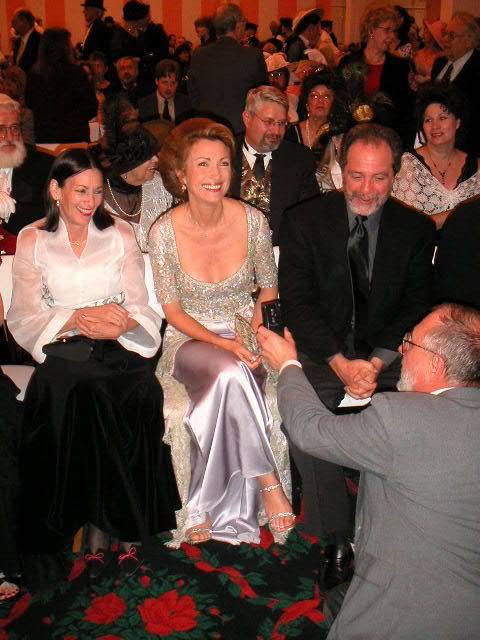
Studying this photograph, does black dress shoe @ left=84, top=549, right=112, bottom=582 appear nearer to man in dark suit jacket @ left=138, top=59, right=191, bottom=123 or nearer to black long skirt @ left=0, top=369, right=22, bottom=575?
black long skirt @ left=0, top=369, right=22, bottom=575

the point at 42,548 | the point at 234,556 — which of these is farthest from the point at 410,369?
the point at 42,548

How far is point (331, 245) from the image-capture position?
313 cm

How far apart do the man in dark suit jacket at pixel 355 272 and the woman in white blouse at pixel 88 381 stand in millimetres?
702

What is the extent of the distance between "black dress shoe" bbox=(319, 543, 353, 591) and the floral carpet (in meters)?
0.06

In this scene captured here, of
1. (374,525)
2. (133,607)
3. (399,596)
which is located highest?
(374,525)

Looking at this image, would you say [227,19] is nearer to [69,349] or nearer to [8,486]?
[69,349]

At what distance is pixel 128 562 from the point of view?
2898 millimetres

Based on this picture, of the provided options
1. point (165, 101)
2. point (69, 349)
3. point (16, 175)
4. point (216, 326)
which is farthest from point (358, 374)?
point (165, 101)

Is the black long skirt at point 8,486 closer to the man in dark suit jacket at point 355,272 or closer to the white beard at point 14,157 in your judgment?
the man in dark suit jacket at point 355,272

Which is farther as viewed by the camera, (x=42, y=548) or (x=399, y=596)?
(x=42, y=548)

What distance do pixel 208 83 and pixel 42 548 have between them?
3683mm

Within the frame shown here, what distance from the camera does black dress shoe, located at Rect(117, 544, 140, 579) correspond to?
286 cm

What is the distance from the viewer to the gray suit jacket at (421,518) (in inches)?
66.0

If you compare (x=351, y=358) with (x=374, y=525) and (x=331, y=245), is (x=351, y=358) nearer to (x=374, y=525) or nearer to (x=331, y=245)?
(x=331, y=245)
